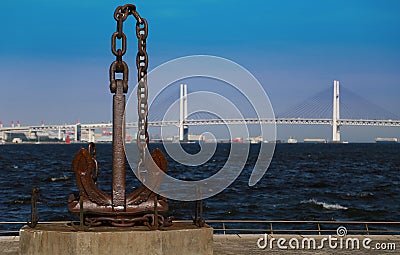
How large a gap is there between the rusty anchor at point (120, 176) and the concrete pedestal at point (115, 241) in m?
0.22

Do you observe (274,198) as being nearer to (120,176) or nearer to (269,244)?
(269,244)

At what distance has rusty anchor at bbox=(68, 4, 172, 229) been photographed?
859 cm

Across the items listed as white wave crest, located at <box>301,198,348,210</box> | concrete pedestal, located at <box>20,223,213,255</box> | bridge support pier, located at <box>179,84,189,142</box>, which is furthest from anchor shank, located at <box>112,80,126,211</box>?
bridge support pier, located at <box>179,84,189,142</box>

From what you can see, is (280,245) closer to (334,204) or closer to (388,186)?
(334,204)

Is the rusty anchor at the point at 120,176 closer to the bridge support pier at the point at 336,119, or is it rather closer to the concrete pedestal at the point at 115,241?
the concrete pedestal at the point at 115,241

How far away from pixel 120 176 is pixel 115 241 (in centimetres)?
104

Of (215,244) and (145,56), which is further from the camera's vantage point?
(215,244)

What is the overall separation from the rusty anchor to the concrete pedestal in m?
0.22

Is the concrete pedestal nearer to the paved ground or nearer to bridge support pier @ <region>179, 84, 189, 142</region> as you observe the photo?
the paved ground

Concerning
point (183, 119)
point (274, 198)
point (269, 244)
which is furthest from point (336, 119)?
point (269, 244)

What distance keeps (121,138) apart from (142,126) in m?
0.32

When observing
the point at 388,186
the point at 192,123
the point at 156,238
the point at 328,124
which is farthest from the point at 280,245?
the point at 328,124

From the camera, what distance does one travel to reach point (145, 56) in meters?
8.70

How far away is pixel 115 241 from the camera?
8094mm
